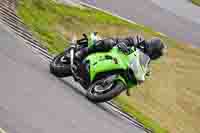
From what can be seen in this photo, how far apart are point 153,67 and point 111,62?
42.5ft

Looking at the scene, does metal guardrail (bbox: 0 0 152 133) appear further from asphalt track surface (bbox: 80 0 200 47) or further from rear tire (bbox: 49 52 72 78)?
asphalt track surface (bbox: 80 0 200 47)

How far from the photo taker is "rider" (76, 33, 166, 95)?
1401 centimetres

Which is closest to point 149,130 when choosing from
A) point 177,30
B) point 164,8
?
point 177,30

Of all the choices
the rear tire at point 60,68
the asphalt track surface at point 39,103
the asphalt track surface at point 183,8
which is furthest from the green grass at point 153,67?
the asphalt track surface at point 183,8

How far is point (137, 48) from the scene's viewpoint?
14.4m

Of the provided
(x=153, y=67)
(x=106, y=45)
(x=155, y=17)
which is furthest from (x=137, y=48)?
(x=155, y=17)

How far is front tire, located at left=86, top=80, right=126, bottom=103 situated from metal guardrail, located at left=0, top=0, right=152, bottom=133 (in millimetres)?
2149

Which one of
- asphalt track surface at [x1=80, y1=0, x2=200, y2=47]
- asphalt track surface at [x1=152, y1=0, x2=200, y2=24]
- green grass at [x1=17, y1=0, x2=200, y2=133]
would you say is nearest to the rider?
green grass at [x1=17, y1=0, x2=200, y2=133]

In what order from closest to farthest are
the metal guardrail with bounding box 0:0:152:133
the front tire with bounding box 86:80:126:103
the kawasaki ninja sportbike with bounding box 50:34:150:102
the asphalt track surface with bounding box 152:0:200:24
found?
the front tire with bounding box 86:80:126:103
the kawasaki ninja sportbike with bounding box 50:34:150:102
the metal guardrail with bounding box 0:0:152:133
the asphalt track surface with bounding box 152:0:200:24

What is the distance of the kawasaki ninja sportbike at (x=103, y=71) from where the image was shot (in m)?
13.9

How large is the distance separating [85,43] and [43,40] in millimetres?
4915

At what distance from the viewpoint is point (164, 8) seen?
40812mm

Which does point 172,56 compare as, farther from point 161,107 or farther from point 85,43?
point 85,43

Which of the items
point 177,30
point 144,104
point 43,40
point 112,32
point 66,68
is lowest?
point 177,30
